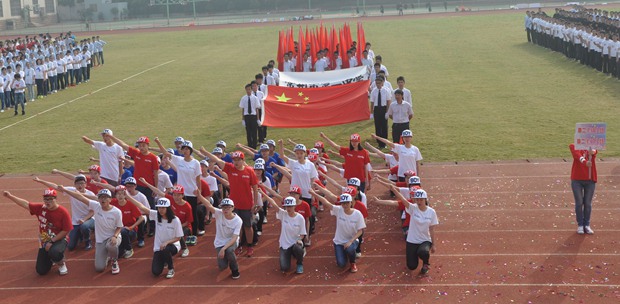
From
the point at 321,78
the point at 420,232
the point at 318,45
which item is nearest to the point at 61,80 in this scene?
the point at 318,45

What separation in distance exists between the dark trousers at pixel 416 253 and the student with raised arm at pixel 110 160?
6.57 meters

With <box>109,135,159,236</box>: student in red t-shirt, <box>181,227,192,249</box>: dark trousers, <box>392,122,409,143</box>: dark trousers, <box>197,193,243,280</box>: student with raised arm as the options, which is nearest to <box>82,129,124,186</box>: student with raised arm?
<box>109,135,159,236</box>: student in red t-shirt

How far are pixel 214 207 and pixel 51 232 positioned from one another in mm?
2829

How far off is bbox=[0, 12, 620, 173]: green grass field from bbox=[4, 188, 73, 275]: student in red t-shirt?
25.2 feet

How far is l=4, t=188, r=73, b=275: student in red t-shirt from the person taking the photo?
12.4 metres

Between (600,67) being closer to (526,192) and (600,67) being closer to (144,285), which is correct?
(526,192)

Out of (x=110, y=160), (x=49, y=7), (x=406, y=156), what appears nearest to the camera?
(x=406, y=156)

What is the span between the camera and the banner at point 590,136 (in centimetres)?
1257

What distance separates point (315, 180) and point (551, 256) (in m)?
4.31

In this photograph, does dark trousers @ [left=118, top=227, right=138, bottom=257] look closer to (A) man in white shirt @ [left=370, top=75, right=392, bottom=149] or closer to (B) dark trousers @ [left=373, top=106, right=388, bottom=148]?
(A) man in white shirt @ [left=370, top=75, right=392, bottom=149]

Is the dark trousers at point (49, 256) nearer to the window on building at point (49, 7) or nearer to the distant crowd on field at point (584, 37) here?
the distant crowd on field at point (584, 37)

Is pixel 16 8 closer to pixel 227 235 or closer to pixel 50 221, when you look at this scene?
pixel 50 221

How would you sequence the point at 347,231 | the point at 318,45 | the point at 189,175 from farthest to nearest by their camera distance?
the point at 318,45 < the point at 189,175 < the point at 347,231

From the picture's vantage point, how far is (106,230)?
41.1ft
